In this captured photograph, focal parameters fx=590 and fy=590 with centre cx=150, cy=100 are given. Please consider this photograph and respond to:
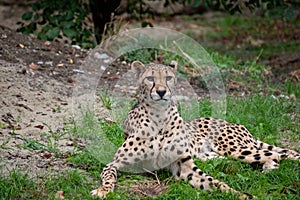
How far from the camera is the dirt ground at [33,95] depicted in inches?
197

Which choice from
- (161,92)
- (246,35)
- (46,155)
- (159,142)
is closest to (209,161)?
(159,142)

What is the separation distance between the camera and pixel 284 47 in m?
10.1

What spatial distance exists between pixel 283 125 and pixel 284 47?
4.16 m

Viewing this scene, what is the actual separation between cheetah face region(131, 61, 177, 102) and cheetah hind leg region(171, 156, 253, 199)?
57 centimetres

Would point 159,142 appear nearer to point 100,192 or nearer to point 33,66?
point 100,192

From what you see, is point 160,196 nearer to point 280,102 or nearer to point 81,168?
point 81,168

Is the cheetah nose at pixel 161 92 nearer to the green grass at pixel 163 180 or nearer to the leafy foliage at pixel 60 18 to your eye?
the green grass at pixel 163 180

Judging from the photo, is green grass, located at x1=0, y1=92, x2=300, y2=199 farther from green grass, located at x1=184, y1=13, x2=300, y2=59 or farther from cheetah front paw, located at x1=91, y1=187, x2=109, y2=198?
green grass, located at x1=184, y1=13, x2=300, y2=59

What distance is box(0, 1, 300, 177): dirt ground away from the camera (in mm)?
5008

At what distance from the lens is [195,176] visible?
15.2ft

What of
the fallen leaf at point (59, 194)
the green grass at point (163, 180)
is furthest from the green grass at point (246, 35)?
the fallen leaf at point (59, 194)

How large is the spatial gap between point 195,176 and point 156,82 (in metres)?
0.80

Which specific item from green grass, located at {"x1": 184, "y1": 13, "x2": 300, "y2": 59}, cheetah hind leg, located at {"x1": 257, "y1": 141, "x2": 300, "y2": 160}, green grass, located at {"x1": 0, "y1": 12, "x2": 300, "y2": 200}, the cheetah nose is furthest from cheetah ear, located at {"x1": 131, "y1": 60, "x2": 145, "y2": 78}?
green grass, located at {"x1": 184, "y1": 13, "x2": 300, "y2": 59}

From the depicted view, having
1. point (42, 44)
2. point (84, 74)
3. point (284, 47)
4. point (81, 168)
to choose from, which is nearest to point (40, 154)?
point (81, 168)
